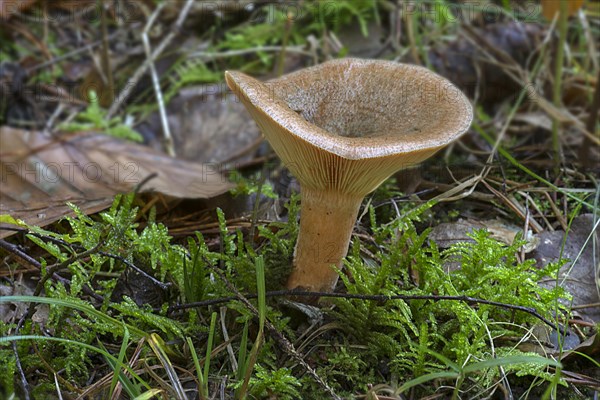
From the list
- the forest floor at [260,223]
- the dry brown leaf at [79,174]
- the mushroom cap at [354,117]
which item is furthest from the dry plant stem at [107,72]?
the mushroom cap at [354,117]

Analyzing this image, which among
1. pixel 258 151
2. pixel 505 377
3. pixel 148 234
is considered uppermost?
pixel 148 234

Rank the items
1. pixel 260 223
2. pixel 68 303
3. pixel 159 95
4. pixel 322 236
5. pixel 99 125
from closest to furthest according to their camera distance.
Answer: pixel 68 303 < pixel 322 236 < pixel 260 223 < pixel 99 125 < pixel 159 95

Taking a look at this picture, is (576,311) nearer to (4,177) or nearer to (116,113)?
(4,177)

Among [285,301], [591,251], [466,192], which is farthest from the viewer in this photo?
[466,192]

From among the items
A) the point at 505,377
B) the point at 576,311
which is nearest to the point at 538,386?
the point at 505,377

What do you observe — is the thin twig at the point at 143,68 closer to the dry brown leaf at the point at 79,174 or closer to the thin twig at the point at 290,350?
the dry brown leaf at the point at 79,174

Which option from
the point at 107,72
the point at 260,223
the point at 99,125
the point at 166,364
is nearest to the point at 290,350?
the point at 166,364

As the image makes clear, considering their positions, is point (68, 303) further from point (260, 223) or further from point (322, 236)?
point (260, 223)
